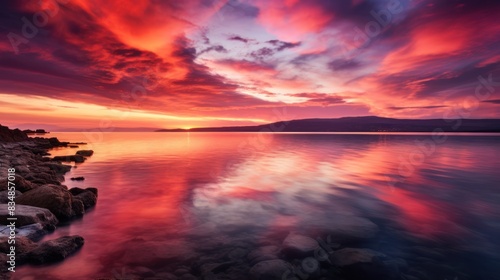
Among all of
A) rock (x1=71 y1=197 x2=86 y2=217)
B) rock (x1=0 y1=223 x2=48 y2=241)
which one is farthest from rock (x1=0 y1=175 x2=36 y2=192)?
rock (x1=0 y1=223 x2=48 y2=241)

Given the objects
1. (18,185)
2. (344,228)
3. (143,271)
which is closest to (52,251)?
(143,271)

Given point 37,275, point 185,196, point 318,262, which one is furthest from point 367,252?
point 185,196

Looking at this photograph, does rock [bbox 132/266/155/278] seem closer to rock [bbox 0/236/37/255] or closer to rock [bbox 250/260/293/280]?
rock [bbox 250/260/293/280]

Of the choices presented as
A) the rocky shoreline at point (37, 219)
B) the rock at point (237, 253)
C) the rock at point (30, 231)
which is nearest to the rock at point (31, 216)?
the rocky shoreline at point (37, 219)

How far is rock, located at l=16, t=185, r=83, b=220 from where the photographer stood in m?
12.1

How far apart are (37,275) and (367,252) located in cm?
1050

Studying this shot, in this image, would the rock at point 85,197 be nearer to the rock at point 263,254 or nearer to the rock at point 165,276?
the rock at point 165,276

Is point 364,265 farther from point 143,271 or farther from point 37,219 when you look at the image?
point 37,219

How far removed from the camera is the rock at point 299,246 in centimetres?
967

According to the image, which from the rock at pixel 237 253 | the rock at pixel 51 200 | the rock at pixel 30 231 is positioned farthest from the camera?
the rock at pixel 51 200

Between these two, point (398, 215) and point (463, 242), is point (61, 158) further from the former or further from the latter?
point (463, 242)

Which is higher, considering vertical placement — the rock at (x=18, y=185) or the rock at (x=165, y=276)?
the rock at (x=18, y=185)

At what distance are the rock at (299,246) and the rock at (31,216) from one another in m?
9.86

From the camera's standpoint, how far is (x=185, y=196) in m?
19.4
